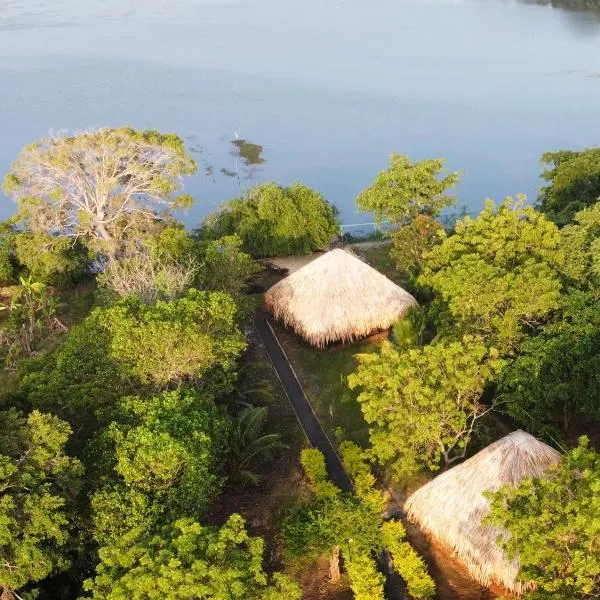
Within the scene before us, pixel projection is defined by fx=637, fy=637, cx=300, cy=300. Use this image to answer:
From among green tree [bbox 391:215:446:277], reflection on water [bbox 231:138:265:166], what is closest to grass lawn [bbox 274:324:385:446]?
green tree [bbox 391:215:446:277]

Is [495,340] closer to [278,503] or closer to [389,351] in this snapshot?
[389,351]

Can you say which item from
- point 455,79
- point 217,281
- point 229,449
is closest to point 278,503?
point 229,449

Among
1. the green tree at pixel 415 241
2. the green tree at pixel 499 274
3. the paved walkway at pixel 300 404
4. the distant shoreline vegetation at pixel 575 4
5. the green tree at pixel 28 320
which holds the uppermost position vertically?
the distant shoreline vegetation at pixel 575 4

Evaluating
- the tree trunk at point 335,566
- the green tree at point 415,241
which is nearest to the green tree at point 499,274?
the green tree at point 415,241

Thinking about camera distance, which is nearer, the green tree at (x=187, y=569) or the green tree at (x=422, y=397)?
the green tree at (x=187, y=569)

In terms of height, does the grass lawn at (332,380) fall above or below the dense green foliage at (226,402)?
below

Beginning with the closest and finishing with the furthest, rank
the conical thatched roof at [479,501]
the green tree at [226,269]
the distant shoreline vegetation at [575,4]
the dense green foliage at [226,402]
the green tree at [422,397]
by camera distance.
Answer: the dense green foliage at [226,402] → the conical thatched roof at [479,501] → the green tree at [422,397] → the green tree at [226,269] → the distant shoreline vegetation at [575,4]

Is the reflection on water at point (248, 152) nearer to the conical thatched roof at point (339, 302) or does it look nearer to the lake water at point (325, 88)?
the lake water at point (325, 88)
